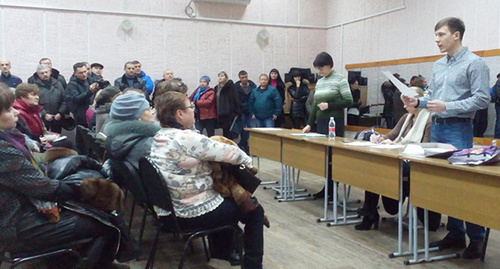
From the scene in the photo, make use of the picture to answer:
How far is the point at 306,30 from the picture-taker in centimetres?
905

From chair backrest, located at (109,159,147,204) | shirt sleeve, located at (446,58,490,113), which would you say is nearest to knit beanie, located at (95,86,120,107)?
chair backrest, located at (109,159,147,204)

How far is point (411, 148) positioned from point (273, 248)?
121 centimetres

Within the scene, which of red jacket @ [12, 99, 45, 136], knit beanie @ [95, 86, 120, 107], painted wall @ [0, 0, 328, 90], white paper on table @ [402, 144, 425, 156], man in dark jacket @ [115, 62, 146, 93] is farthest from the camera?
painted wall @ [0, 0, 328, 90]

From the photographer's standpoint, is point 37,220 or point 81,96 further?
point 81,96

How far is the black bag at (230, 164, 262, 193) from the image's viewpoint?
2.24m

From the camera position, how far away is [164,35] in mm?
7816

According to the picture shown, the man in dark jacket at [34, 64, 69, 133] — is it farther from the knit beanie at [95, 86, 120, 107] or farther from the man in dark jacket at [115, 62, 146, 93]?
the knit beanie at [95, 86, 120, 107]

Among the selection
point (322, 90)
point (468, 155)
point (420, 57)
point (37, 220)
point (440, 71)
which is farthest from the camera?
point (420, 57)

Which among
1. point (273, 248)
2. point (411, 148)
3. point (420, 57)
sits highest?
point (420, 57)

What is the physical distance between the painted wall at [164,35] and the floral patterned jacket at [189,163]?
5710 millimetres

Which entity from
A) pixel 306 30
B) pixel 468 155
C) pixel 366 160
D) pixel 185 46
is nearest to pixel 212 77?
pixel 185 46

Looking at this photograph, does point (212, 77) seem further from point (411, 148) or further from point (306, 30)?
point (411, 148)

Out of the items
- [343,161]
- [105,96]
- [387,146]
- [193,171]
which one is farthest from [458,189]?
[105,96]

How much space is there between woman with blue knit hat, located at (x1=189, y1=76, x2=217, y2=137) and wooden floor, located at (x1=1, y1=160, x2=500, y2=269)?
3434 millimetres
